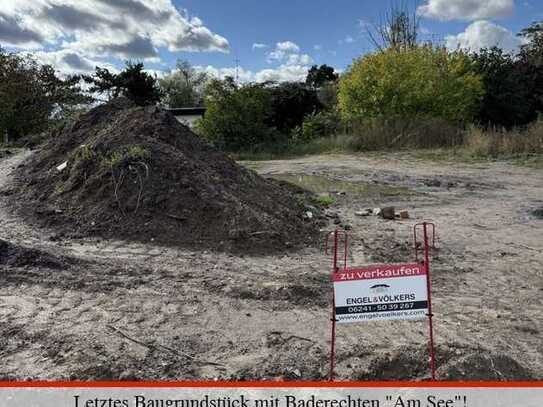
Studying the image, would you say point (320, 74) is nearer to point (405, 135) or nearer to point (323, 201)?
point (405, 135)

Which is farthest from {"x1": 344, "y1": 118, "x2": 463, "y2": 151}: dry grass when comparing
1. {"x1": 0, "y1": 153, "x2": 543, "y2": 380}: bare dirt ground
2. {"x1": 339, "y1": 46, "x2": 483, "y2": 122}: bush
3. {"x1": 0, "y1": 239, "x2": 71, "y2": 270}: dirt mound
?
{"x1": 0, "y1": 239, "x2": 71, "y2": 270}: dirt mound

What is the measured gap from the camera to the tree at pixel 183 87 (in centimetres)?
4847

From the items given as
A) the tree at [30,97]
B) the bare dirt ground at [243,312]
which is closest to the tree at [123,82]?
the tree at [30,97]

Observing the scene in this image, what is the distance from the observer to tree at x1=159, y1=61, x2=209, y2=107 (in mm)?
48469

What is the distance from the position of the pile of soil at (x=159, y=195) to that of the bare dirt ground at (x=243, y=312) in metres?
0.37

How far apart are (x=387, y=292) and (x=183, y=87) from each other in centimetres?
4963

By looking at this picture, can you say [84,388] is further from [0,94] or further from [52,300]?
[0,94]

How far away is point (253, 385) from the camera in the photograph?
317 cm

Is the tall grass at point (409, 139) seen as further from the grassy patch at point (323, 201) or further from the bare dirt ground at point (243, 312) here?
the bare dirt ground at point (243, 312)

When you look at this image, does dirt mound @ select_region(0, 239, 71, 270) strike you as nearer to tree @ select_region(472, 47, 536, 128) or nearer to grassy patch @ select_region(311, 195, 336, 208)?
grassy patch @ select_region(311, 195, 336, 208)

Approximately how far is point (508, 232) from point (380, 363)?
4.83 m

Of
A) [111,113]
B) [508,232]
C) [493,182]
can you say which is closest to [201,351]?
[508,232]

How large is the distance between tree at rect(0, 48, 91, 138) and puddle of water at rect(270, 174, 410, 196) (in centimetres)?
1562

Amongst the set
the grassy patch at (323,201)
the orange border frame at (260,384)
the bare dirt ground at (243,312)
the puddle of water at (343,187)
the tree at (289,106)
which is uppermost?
the tree at (289,106)
